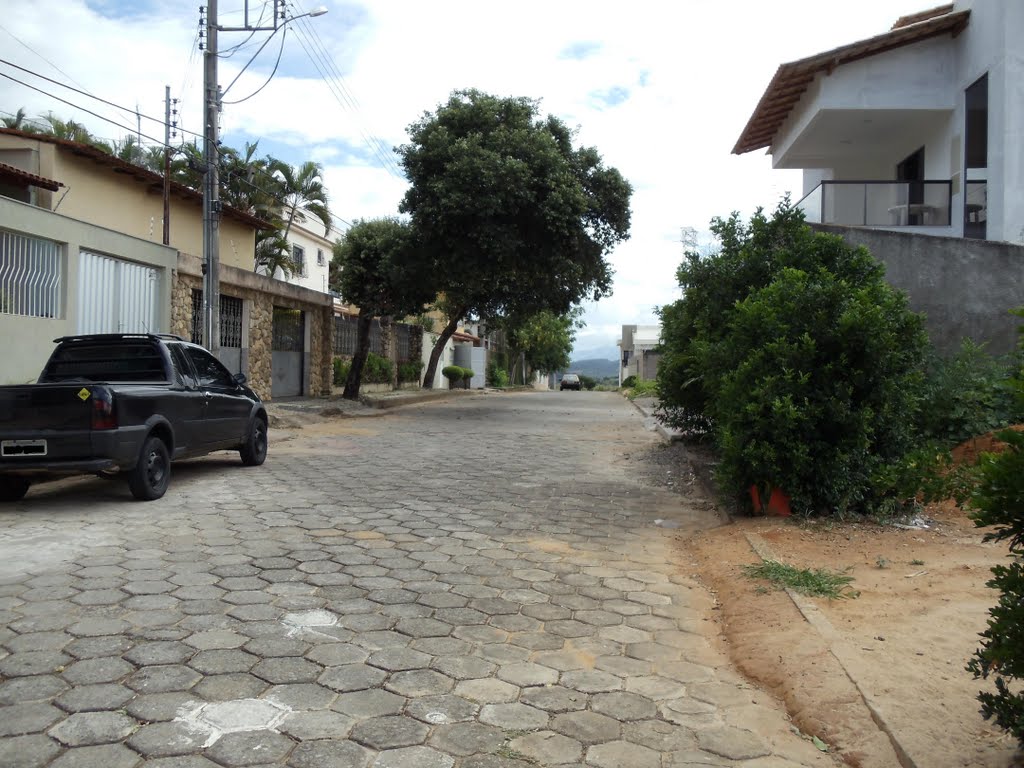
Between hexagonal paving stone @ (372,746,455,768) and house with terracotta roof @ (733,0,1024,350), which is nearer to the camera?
hexagonal paving stone @ (372,746,455,768)

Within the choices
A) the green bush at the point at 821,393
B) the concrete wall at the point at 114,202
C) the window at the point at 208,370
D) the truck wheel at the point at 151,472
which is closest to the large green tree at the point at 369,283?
the concrete wall at the point at 114,202

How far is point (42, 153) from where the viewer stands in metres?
17.0

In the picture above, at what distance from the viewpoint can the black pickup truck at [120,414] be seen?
286 inches

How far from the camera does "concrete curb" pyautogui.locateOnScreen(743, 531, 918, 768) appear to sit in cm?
313

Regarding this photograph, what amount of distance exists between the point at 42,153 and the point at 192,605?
16052 mm

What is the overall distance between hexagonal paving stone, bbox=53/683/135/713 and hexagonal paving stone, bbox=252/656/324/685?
1.87 feet

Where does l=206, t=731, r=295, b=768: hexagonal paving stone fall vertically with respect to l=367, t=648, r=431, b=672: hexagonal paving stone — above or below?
below

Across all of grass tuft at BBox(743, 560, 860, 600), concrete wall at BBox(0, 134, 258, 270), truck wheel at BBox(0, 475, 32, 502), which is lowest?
grass tuft at BBox(743, 560, 860, 600)

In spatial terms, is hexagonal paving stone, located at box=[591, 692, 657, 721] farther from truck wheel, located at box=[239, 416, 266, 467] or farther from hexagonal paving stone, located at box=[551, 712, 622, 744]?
truck wheel, located at box=[239, 416, 266, 467]

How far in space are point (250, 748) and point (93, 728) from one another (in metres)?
0.68

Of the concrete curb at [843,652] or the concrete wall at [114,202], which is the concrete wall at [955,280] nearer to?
the concrete curb at [843,652]

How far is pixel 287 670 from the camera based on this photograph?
3822 millimetres

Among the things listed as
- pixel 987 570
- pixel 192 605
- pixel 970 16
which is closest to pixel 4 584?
pixel 192 605

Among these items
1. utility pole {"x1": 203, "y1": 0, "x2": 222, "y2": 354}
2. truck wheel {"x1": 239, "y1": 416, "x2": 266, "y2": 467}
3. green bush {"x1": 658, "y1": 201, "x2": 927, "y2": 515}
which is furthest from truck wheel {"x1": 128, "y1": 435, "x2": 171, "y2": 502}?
utility pole {"x1": 203, "y1": 0, "x2": 222, "y2": 354}
